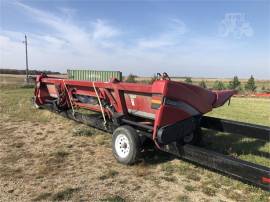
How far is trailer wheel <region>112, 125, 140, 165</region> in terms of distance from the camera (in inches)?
179

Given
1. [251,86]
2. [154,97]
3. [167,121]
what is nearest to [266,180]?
[167,121]

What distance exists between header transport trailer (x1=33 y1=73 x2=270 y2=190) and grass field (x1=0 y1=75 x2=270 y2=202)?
32 centimetres

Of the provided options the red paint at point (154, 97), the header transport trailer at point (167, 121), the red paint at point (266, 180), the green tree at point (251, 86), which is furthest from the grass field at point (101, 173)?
the green tree at point (251, 86)

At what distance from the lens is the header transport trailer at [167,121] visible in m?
3.74

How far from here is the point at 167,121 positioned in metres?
4.28

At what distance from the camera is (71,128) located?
732 cm

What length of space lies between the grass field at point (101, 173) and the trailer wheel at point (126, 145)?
14 centimetres

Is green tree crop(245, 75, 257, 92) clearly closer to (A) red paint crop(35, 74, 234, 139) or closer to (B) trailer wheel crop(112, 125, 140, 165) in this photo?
(A) red paint crop(35, 74, 234, 139)

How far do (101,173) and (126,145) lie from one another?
623mm

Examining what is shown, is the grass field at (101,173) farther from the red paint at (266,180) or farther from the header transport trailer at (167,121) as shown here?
the red paint at (266,180)

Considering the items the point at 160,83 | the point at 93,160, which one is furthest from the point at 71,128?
the point at 160,83

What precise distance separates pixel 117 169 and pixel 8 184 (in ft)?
5.02

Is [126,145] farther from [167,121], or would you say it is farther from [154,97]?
[154,97]

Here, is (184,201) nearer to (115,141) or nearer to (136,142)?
(136,142)
